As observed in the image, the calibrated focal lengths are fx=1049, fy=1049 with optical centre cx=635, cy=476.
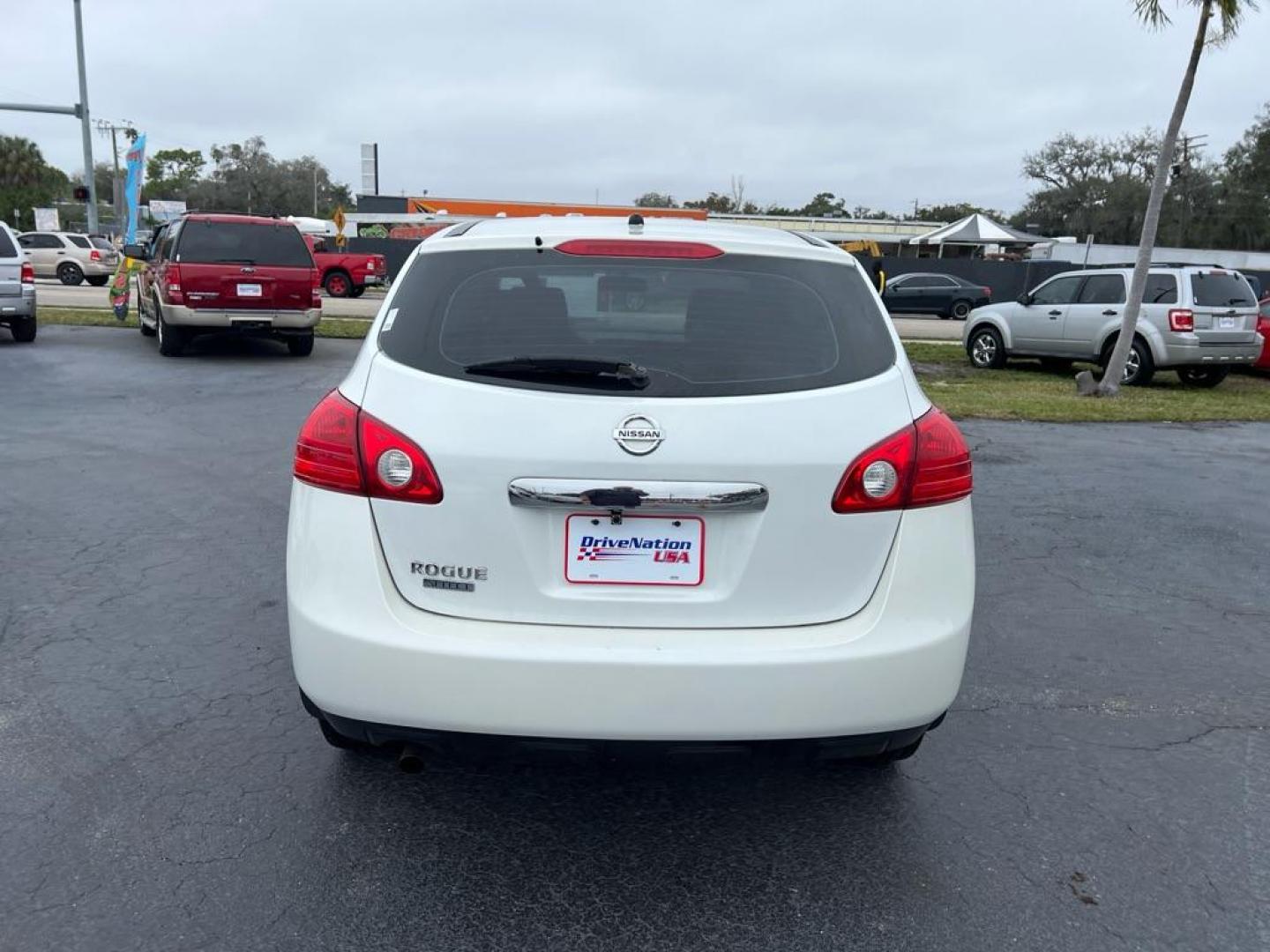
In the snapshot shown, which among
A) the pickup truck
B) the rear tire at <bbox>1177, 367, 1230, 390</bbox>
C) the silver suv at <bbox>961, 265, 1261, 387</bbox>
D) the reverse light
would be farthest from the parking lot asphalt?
the pickup truck

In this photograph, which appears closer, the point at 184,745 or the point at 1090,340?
the point at 184,745

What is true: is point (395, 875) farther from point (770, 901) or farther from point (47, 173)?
point (47, 173)

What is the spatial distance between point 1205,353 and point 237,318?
13.1m

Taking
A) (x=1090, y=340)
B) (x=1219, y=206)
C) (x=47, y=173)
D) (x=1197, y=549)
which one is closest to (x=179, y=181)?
(x=47, y=173)

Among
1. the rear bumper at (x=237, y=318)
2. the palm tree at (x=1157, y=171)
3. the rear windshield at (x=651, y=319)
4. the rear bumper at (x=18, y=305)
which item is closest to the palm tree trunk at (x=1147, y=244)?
the palm tree at (x=1157, y=171)

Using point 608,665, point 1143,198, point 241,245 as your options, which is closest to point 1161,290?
point 241,245

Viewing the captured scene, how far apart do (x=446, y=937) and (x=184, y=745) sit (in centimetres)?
139

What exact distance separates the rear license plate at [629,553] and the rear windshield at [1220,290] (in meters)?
14.3

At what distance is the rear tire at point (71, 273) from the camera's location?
3350 centimetres

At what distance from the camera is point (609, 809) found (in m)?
3.20

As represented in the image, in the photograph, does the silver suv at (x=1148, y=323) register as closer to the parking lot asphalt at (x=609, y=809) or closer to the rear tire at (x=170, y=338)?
the parking lot asphalt at (x=609, y=809)

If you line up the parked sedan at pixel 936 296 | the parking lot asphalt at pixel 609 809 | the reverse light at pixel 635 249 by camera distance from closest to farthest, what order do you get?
the parking lot asphalt at pixel 609 809 < the reverse light at pixel 635 249 < the parked sedan at pixel 936 296

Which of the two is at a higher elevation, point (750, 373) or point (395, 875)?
point (750, 373)

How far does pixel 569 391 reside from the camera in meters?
2.65
